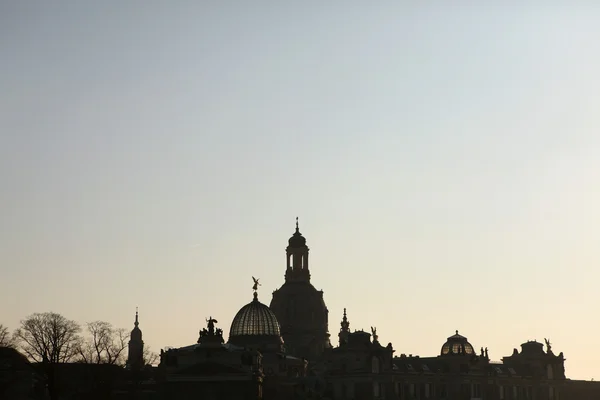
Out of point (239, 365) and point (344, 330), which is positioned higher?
point (344, 330)

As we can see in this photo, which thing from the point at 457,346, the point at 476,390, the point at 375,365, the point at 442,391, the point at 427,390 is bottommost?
the point at 427,390

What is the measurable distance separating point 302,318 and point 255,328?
1426 centimetres

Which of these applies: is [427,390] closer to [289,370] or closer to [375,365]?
[375,365]

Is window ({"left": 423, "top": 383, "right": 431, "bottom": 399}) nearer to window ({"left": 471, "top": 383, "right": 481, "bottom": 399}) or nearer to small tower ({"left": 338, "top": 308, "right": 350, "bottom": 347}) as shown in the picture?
window ({"left": 471, "top": 383, "right": 481, "bottom": 399})

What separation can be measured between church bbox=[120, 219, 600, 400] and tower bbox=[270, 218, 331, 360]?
16cm

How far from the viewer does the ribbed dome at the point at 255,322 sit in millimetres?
182375

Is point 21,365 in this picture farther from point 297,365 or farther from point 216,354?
point 297,365

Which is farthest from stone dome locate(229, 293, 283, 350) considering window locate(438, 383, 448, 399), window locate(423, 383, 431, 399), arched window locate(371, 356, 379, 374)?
window locate(438, 383, 448, 399)

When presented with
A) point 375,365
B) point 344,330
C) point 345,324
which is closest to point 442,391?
point 375,365

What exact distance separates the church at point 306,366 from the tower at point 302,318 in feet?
0.52

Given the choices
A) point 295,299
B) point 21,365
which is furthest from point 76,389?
point 295,299

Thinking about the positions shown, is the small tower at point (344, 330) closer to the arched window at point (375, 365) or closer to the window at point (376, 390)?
the arched window at point (375, 365)

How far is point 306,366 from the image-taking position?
589 feet

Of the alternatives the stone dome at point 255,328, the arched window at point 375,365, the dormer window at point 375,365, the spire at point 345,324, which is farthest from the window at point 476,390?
the stone dome at point 255,328
